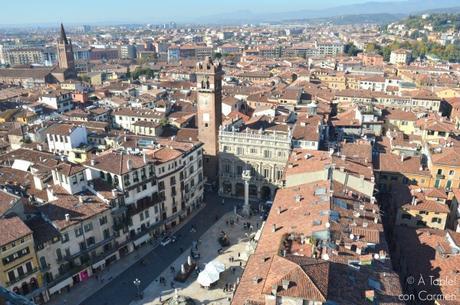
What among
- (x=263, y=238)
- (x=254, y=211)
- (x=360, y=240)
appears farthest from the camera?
(x=254, y=211)

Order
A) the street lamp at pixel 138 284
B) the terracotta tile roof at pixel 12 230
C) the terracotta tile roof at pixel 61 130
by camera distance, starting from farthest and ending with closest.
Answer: the terracotta tile roof at pixel 61 130, the street lamp at pixel 138 284, the terracotta tile roof at pixel 12 230

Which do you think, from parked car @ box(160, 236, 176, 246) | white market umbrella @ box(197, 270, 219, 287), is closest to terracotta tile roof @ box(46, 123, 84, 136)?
parked car @ box(160, 236, 176, 246)

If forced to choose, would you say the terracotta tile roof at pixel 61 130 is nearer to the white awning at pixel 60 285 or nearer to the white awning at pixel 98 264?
the white awning at pixel 98 264

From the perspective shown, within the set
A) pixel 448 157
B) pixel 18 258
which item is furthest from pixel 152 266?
pixel 448 157

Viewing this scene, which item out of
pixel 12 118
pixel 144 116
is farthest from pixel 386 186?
pixel 12 118

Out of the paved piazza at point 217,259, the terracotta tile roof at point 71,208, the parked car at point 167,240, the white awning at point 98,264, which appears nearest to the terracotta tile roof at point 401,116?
the paved piazza at point 217,259

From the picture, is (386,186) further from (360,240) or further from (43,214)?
(43,214)
